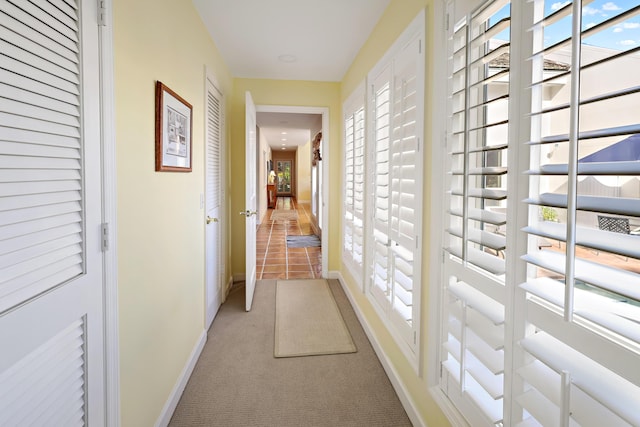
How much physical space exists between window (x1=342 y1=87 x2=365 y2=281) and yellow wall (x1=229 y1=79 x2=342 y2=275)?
1.30 ft

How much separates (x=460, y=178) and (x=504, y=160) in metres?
0.21

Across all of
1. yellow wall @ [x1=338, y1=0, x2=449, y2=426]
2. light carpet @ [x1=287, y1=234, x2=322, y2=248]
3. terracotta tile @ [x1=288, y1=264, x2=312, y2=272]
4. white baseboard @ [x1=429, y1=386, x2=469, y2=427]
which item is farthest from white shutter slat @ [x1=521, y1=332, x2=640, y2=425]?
light carpet @ [x1=287, y1=234, x2=322, y2=248]

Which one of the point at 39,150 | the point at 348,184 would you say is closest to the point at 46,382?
the point at 39,150

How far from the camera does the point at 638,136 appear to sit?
2.15 ft

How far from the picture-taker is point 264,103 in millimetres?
4062

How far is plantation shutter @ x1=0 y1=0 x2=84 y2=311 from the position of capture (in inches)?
30.4

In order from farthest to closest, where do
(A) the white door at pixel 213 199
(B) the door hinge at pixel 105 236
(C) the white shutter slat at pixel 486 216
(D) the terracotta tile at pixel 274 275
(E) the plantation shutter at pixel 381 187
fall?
(D) the terracotta tile at pixel 274 275 → (A) the white door at pixel 213 199 → (E) the plantation shutter at pixel 381 187 → (B) the door hinge at pixel 105 236 → (C) the white shutter slat at pixel 486 216

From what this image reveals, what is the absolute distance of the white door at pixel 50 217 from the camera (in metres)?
0.78

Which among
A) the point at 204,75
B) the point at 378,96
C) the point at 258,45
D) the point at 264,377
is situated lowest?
the point at 264,377

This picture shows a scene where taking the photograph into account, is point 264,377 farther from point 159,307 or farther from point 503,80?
point 503,80

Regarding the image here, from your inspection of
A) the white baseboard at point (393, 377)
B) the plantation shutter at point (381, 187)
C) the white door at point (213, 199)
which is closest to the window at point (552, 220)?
the white baseboard at point (393, 377)

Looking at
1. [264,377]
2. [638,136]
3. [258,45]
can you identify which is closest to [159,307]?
[264,377]

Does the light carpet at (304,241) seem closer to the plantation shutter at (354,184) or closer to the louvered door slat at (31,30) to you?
the plantation shutter at (354,184)

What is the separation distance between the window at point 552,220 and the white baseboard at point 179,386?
1.46 m
